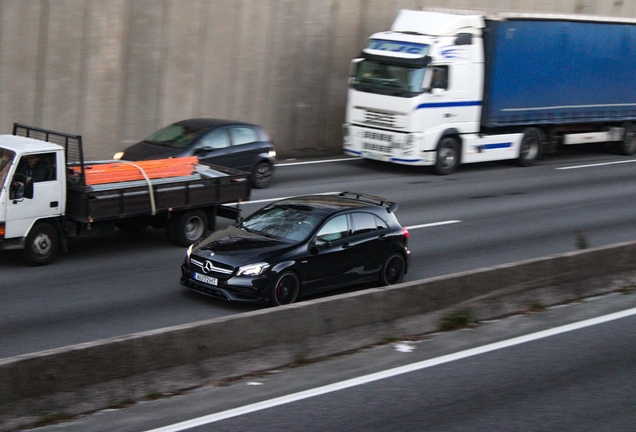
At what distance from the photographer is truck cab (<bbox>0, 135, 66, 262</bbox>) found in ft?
43.6

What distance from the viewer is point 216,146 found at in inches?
771

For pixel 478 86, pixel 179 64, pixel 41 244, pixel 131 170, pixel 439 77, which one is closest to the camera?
pixel 41 244

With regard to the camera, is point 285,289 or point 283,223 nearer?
point 285,289

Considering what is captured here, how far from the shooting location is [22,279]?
1312 centimetres

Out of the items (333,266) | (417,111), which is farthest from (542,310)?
(417,111)

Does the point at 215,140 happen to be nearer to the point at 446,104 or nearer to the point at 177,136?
the point at 177,136

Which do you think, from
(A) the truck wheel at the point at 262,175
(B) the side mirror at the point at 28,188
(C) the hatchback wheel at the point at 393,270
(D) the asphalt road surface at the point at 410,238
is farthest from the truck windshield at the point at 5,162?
(A) the truck wheel at the point at 262,175

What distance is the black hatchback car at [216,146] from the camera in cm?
1914

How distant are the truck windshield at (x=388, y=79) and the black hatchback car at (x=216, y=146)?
4248 mm

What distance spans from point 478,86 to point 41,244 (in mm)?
14244

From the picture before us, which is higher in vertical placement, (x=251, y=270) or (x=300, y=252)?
(x=300, y=252)

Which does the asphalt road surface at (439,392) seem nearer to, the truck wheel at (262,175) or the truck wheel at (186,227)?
the truck wheel at (186,227)

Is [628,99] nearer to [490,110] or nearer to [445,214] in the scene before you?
[490,110]

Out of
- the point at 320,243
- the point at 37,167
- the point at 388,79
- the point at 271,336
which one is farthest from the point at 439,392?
the point at 388,79
